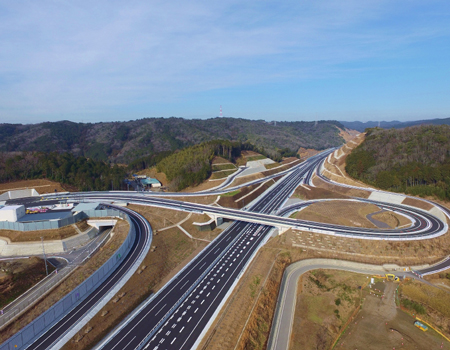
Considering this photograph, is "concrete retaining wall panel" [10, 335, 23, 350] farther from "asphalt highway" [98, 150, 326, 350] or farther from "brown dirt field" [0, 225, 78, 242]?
"brown dirt field" [0, 225, 78, 242]

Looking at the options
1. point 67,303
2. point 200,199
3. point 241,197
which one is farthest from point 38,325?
point 241,197

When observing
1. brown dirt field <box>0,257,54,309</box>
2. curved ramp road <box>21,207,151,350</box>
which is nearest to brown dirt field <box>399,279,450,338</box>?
curved ramp road <box>21,207,151,350</box>

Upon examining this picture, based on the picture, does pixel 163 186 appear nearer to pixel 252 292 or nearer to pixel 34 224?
pixel 34 224

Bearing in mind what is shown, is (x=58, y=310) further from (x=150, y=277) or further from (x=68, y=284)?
(x=150, y=277)

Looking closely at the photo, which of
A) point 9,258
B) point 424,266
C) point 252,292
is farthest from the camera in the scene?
point 9,258

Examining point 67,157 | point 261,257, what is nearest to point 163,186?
point 67,157

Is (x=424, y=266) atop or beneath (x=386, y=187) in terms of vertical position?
beneath
